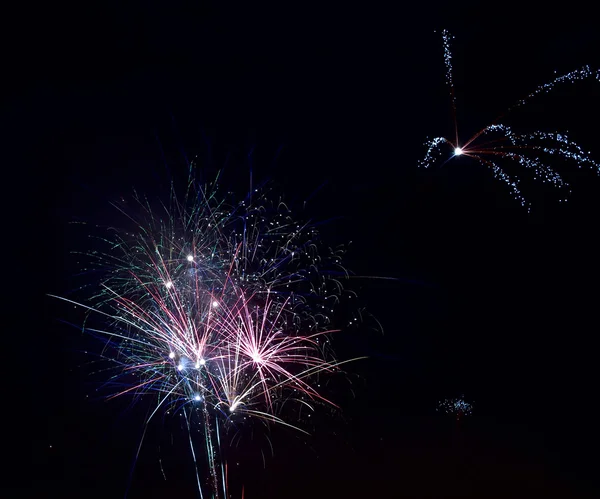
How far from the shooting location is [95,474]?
6043 mm

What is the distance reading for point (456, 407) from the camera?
26.7ft

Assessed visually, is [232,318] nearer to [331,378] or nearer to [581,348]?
[331,378]

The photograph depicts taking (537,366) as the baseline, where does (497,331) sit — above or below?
above

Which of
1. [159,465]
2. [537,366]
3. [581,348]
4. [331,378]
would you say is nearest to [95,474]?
[159,465]

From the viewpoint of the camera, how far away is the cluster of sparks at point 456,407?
7957mm

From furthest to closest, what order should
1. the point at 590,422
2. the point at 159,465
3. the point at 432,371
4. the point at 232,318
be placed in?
the point at 432,371 → the point at 590,422 → the point at 159,465 → the point at 232,318

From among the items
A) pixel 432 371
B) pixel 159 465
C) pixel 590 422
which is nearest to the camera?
pixel 159 465

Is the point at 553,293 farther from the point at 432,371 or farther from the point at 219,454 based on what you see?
the point at 219,454

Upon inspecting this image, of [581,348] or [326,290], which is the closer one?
[326,290]

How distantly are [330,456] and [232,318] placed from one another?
2631 millimetres

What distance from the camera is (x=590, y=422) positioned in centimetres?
749

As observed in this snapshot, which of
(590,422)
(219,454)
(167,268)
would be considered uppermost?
(167,268)

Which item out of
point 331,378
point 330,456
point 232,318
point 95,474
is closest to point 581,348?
point 331,378

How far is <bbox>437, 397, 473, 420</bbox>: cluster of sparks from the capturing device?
26.1 feet
